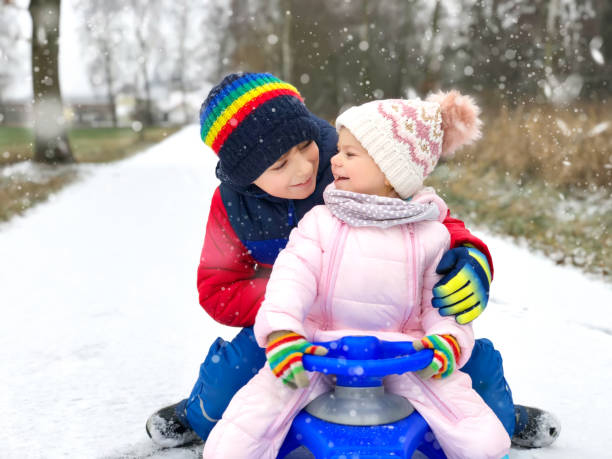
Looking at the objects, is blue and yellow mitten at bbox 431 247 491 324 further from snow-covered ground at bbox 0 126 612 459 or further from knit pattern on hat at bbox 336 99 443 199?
snow-covered ground at bbox 0 126 612 459

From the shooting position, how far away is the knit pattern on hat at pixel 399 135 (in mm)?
1758

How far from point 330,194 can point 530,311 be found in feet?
7.52

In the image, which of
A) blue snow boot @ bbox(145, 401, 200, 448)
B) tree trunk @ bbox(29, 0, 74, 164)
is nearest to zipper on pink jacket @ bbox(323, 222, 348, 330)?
blue snow boot @ bbox(145, 401, 200, 448)

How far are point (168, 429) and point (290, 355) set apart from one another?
2.72ft

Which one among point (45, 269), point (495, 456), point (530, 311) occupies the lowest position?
point (45, 269)

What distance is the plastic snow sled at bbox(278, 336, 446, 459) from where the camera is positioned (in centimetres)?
147

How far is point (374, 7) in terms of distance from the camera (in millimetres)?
19016

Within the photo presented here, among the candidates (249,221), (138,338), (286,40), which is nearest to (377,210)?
(249,221)

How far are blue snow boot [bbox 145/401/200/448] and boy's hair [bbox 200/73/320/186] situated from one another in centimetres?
82

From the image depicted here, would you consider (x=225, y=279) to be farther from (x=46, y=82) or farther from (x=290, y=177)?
(x=46, y=82)

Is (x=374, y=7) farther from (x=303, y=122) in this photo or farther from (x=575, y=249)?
(x=303, y=122)

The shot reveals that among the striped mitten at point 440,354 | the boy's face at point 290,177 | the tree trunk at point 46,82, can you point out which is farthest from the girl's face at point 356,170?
the tree trunk at point 46,82

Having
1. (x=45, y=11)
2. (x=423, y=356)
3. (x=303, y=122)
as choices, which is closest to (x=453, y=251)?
(x=423, y=356)

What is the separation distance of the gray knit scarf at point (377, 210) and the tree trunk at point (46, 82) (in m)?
12.4
